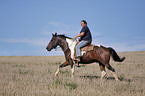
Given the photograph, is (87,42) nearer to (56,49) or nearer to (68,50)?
(68,50)

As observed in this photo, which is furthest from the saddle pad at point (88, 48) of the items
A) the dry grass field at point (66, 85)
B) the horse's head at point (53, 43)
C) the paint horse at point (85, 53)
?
the horse's head at point (53, 43)

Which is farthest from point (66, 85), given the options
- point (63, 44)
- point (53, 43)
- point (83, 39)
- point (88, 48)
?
point (53, 43)

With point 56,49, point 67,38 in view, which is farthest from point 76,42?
point 56,49

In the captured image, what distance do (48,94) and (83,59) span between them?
12.3ft

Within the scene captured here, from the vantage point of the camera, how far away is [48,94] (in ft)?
16.0

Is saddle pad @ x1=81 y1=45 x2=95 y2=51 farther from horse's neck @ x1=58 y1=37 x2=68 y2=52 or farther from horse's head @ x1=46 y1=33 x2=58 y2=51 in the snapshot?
horse's head @ x1=46 y1=33 x2=58 y2=51

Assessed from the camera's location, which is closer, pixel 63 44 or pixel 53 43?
pixel 63 44

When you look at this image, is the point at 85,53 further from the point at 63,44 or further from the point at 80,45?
the point at 63,44

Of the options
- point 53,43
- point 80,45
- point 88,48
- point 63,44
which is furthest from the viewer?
point 53,43

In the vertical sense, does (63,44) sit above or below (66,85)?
above

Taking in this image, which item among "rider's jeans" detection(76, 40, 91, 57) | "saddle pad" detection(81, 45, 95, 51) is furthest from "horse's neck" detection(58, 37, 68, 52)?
"saddle pad" detection(81, 45, 95, 51)

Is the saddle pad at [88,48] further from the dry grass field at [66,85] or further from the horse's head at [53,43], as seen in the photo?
the horse's head at [53,43]

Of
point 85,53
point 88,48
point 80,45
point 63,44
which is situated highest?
point 63,44

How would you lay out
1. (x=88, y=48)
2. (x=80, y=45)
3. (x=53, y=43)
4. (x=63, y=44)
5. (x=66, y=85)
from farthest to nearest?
(x=53, y=43) < (x=63, y=44) < (x=80, y=45) < (x=88, y=48) < (x=66, y=85)
